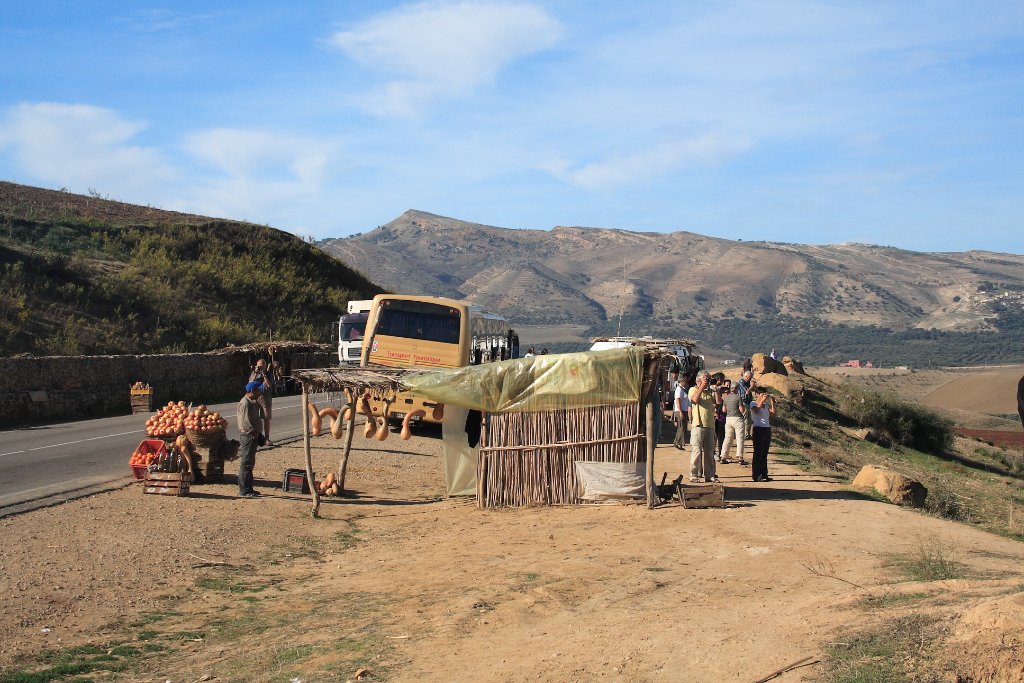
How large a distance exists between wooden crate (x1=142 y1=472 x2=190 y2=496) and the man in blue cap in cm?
84

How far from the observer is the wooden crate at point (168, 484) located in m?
14.8

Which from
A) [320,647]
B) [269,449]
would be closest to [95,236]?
[269,449]

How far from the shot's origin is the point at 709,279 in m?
187

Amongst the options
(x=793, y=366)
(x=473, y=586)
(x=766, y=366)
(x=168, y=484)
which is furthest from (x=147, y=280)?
(x=473, y=586)

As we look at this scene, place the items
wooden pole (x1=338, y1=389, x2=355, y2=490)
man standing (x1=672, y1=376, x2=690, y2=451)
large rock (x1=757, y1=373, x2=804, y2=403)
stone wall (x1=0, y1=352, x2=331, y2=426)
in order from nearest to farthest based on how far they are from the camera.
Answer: wooden pole (x1=338, y1=389, x2=355, y2=490)
man standing (x1=672, y1=376, x2=690, y2=451)
stone wall (x1=0, y1=352, x2=331, y2=426)
large rock (x1=757, y1=373, x2=804, y2=403)

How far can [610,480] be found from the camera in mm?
14922

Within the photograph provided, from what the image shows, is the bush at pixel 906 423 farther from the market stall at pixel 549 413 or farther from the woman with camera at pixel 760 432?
the market stall at pixel 549 413

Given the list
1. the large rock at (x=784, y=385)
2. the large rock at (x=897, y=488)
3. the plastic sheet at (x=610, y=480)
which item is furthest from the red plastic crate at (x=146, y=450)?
the large rock at (x=784, y=385)

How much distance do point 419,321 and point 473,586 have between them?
12.8 m

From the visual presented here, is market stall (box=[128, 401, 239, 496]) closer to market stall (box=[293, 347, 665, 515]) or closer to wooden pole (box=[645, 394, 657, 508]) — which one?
market stall (box=[293, 347, 665, 515])

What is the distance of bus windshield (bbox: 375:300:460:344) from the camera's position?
23016 millimetres

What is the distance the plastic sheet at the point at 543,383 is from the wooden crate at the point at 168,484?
3636 millimetres

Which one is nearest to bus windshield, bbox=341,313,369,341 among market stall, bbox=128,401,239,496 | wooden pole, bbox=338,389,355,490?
wooden pole, bbox=338,389,355,490

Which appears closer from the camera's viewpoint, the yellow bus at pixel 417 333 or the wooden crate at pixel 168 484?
the wooden crate at pixel 168 484
